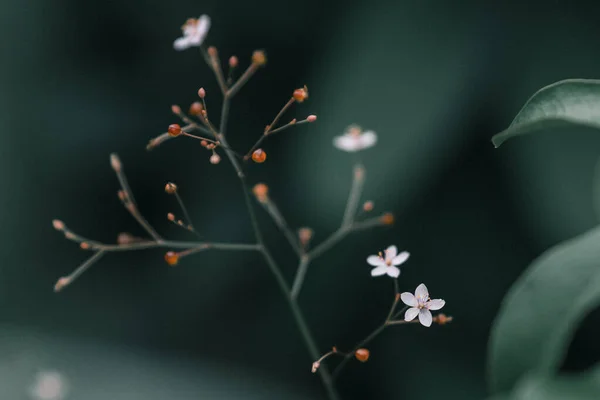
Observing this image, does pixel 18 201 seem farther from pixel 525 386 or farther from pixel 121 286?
pixel 525 386

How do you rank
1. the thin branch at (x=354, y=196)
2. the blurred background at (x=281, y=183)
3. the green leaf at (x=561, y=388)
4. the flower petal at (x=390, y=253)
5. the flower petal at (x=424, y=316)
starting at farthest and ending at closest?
the blurred background at (x=281, y=183)
the thin branch at (x=354, y=196)
the flower petal at (x=390, y=253)
the flower petal at (x=424, y=316)
the green leaf at (x=561, y=388)

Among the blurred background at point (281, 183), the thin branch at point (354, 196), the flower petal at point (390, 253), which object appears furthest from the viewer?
the blurred background at point (281, 183)

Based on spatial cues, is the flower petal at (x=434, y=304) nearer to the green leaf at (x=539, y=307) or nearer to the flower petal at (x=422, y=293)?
the flower petal at (x=422, y=293)

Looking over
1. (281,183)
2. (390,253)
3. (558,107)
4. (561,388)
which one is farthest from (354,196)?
(561,388)

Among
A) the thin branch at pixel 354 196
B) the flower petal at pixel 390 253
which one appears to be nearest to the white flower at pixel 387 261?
the flower petal at pixel 390 253

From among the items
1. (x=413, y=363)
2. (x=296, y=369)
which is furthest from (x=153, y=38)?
(x=413, y=363)

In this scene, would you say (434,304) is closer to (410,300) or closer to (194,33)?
(410,300)

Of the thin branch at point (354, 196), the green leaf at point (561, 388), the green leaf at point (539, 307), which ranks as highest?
the thin branch at point (354, 196)
